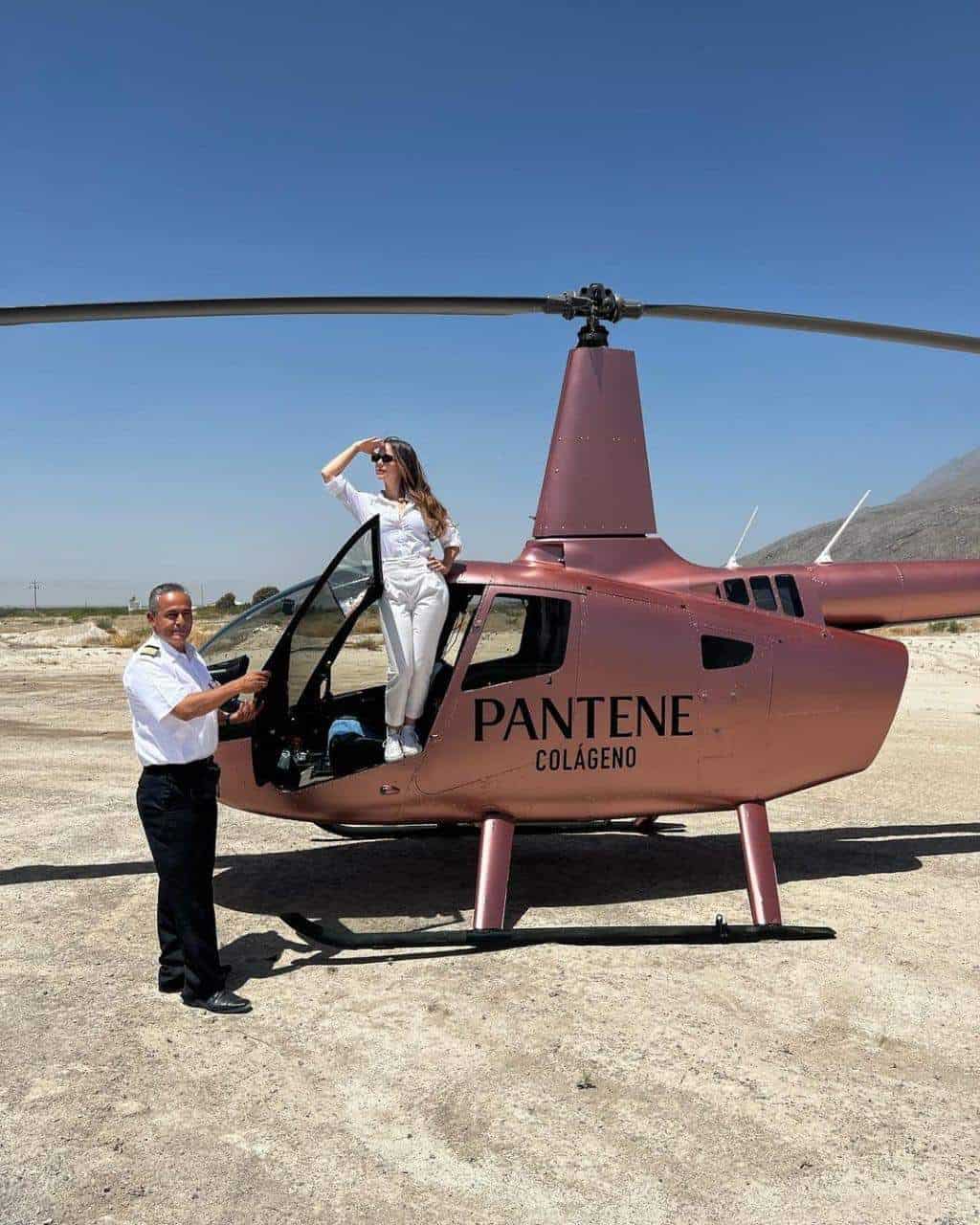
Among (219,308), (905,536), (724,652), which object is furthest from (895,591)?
(905,536)

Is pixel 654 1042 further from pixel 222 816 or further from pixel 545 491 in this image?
pixel 222 816

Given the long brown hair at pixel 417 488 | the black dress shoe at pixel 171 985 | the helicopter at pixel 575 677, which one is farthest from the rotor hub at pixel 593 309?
the black dress shoe at pixel 171 985

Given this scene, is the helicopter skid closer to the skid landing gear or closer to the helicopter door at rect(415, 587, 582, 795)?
the skid landing gear

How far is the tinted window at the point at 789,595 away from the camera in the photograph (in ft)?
23.3

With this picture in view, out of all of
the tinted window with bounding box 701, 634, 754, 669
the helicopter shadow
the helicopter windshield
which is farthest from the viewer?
the tinted window with bounding box 701, 634, 754, 669

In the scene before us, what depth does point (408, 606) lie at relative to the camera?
5.99 meters

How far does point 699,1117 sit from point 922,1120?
0.93 metres

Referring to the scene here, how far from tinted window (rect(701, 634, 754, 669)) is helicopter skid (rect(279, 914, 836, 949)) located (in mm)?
1650

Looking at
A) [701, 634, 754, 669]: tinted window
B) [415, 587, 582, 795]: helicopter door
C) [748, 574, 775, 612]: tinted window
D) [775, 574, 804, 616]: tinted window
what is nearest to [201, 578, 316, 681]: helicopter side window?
[415, 587, 582, 795]: helicopter door

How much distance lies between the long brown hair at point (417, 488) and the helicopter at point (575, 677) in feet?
1.05

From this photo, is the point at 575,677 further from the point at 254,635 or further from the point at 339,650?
the point at 254,635

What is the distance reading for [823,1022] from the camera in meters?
5.02

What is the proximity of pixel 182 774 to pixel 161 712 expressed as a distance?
1.18 ft

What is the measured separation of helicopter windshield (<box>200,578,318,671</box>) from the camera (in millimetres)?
6301
